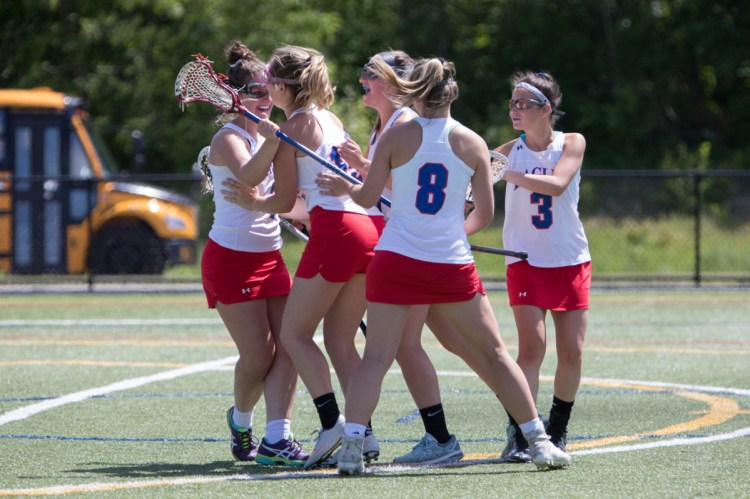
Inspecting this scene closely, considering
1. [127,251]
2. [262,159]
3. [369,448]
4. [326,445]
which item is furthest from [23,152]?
[369,448]

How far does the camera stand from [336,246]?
6266 mm

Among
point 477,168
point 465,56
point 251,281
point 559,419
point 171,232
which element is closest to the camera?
point 477,168

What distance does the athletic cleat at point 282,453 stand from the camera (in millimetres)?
6547

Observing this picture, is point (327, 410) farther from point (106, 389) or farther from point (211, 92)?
point (106, 389)

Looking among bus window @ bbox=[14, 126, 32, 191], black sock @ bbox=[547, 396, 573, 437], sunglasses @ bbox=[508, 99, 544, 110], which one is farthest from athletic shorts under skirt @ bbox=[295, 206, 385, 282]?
bus window @ bbox=[14, 126, 32, 191]

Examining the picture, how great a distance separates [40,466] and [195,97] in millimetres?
1973

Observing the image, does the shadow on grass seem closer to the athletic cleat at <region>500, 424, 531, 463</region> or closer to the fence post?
the athletic cleat at <region>500, 424, 531, 463</region>

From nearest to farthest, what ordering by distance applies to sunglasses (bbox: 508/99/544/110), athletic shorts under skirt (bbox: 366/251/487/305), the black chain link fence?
1. athletic shorts under skirt (bbox: 366/251/487/305)
2. sunglasses (bbox: 508/99/544/110)
3. the black chain link fence

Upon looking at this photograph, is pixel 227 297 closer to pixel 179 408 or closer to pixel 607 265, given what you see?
pixel 179 408

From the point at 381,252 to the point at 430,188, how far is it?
14.6 inches

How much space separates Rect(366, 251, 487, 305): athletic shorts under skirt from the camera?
5973mm

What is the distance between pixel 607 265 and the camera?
2139 centimetres

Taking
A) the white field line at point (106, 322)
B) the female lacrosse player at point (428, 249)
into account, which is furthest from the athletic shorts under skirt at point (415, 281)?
the white field line at point (106, 322)

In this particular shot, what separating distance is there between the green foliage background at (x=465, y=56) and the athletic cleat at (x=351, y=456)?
22880 millimetres
